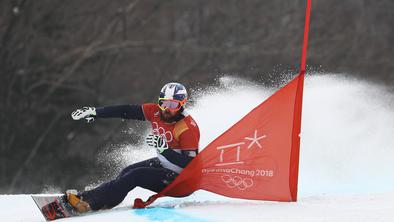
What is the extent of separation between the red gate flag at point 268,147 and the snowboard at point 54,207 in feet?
4.48

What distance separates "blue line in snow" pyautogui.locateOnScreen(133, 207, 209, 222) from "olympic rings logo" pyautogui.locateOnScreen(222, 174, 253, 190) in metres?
0.56

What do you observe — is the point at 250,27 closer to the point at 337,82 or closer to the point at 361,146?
the point at 337,82

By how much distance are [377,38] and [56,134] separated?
11185mm

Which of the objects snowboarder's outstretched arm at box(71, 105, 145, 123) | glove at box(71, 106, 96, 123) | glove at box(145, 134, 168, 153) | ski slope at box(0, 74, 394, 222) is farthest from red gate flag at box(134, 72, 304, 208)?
glove at box(71, 106, 96, 123)

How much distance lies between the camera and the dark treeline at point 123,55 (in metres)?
26.6

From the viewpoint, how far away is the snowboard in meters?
7.67

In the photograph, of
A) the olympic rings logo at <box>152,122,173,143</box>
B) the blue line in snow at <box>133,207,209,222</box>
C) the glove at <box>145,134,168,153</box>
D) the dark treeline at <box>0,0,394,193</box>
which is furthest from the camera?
the dark treeline at <box>0,0,394,193</box>

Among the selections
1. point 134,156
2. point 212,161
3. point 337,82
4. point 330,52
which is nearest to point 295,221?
point 212,161

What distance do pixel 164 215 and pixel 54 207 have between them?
1075mm

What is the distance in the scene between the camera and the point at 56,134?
2708 cm

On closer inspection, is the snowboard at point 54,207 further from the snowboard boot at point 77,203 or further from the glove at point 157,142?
the glove at point 157,142

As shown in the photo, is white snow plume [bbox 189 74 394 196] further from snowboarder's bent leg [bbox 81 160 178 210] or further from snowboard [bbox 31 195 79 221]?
snowboard [bbox 31 195 79 221]

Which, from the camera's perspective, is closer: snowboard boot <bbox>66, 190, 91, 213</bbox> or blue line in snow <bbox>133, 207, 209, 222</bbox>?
blue line in snow <bbox>133, 207, 209, 222</bbox>

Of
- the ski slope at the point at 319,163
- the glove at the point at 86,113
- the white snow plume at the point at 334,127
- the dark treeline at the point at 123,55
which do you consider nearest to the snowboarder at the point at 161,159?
the ski slope at the point at 319,163
